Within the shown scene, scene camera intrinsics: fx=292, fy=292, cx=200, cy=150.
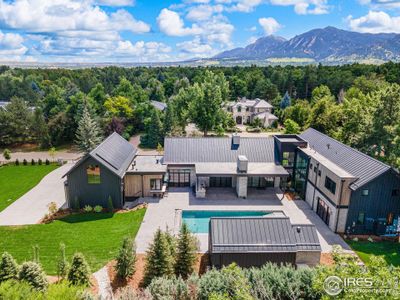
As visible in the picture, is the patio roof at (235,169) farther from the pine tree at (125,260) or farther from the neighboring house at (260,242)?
the pine tree at (125,260)

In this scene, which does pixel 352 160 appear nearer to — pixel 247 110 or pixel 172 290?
pixel 172 290

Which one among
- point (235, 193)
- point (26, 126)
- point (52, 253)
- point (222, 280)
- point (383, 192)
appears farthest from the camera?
point (26, 126)

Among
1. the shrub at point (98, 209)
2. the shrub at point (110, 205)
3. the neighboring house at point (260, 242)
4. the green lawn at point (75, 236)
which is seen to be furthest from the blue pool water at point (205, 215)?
the shrub at point (98, 209)

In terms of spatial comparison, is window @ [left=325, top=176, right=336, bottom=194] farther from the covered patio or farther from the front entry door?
the front entry door

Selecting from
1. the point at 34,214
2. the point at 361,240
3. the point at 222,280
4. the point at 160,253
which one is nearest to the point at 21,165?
the point at 34,214

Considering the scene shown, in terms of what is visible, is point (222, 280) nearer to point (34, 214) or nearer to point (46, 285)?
point (46, 285)

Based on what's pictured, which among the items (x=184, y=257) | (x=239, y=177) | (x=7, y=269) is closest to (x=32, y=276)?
(x=7, y=269)
